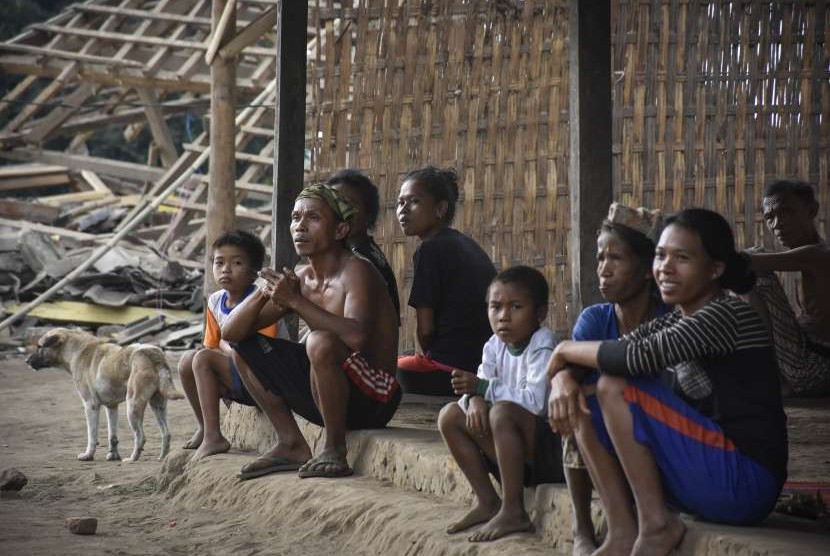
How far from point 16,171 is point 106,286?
4.18m

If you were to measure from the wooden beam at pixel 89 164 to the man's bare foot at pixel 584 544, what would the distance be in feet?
43.5

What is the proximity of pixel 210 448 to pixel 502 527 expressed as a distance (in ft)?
8.02

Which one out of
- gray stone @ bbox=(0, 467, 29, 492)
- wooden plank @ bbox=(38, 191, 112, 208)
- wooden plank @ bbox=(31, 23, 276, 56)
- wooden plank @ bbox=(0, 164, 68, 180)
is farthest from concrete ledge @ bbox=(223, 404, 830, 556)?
wooden plank @ bbox=(0, 164, 68, 180)

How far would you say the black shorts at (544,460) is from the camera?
4020 millimetres

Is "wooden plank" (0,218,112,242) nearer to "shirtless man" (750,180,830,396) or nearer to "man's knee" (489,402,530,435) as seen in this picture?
"shirtless man" (750,180,830,396)

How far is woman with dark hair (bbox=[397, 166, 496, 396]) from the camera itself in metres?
5.73

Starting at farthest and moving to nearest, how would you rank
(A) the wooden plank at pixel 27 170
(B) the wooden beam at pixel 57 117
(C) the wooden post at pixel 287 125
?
1. (A) the wooden plank at pixel 27 170
2. (B) the wooden beam at pixel 57 117
3. (C) the wooden post at pixel 287 125

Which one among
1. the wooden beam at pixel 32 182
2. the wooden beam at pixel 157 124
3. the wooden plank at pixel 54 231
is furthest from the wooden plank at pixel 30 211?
the wooden beam at pixel 157 124

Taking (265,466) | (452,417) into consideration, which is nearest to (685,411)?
(452,417)

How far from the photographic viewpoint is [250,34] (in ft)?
32.3

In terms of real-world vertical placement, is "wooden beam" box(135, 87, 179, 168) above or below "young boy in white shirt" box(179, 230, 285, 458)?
above

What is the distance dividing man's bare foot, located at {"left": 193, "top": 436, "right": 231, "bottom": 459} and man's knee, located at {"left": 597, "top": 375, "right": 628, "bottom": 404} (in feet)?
10.0

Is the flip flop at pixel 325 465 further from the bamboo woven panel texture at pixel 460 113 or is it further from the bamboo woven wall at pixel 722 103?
the bamboo woven wall at pixel 722 103

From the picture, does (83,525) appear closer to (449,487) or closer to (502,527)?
(449,487)
